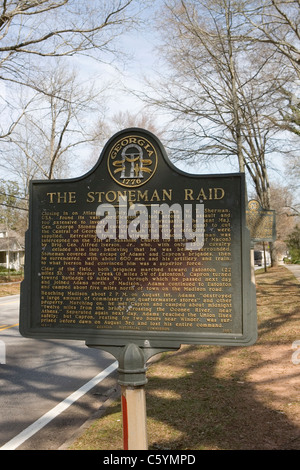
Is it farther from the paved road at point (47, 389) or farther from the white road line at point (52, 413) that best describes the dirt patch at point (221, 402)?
the white road line at point (52, 413)

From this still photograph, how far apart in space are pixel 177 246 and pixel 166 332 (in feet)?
2.20

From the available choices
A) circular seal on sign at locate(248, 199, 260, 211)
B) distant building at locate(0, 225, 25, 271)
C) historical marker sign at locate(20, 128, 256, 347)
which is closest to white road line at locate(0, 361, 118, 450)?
historical marker sign at locate(20, 128, 256, 347)

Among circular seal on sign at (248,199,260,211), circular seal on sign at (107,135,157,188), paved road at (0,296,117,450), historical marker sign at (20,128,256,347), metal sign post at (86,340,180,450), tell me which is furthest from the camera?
circular seal on sign at (248,199,260,211)

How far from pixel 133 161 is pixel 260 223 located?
35.4 feet

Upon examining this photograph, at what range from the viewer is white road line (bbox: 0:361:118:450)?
5.02 metres

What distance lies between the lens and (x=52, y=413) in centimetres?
604

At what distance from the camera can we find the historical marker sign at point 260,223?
13891mm

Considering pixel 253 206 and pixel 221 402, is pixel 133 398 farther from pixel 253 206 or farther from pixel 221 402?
pixel 253 206

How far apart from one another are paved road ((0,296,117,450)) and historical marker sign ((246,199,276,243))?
611 centimetres

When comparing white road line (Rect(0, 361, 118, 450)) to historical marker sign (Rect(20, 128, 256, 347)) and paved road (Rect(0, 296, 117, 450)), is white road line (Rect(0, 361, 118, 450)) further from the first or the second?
historical marker sign (Rect(20, 128, 256, 347))

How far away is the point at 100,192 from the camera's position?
13.0 ft

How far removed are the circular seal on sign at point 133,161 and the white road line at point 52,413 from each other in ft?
10.0

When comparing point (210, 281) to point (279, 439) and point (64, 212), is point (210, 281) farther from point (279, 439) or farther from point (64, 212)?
point (279, 439)

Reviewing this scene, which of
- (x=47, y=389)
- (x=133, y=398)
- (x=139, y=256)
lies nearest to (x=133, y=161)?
(x=139, y=256)
